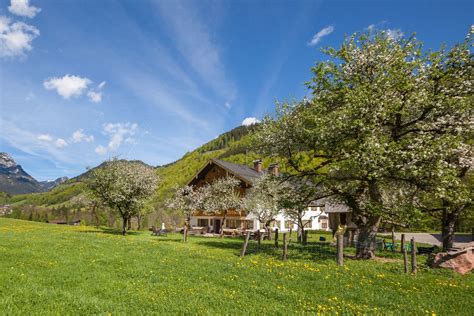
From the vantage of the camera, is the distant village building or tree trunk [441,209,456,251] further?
the distant village building

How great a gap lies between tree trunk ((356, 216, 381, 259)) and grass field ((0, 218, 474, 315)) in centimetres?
416

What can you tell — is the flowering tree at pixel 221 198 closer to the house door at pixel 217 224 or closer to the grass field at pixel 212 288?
the house door at pixel 217 224

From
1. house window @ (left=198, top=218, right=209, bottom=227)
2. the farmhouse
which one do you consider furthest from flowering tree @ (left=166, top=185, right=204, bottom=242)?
house window @ (left=198, top=218, right=209, bottom=227)

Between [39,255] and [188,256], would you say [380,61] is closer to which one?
[188,256]

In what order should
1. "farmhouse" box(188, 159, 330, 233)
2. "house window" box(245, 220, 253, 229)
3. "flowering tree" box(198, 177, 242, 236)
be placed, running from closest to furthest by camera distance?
"flowering tree" box(198, 177, 242, 236), "farmhouse" box(188, 159, 330, 233), "house window" box(245, 220, 253, 229)

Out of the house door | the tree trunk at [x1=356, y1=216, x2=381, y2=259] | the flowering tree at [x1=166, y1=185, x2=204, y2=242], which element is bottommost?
the house door

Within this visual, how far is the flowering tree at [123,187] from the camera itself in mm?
37438

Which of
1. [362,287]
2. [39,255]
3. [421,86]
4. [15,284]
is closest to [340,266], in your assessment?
[362,287]

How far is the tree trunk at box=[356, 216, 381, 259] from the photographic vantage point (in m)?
20.5

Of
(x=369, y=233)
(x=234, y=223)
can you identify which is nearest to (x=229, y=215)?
(x=234, y=223)

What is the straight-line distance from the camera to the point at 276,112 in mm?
23766

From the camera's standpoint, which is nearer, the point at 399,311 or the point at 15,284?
the point at 399,311

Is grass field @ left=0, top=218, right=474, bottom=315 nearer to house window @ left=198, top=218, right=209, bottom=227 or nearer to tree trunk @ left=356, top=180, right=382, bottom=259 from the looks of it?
tree trunk @ left=356, top=180, right=382, bottom=259

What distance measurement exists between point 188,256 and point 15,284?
30.1 ft
